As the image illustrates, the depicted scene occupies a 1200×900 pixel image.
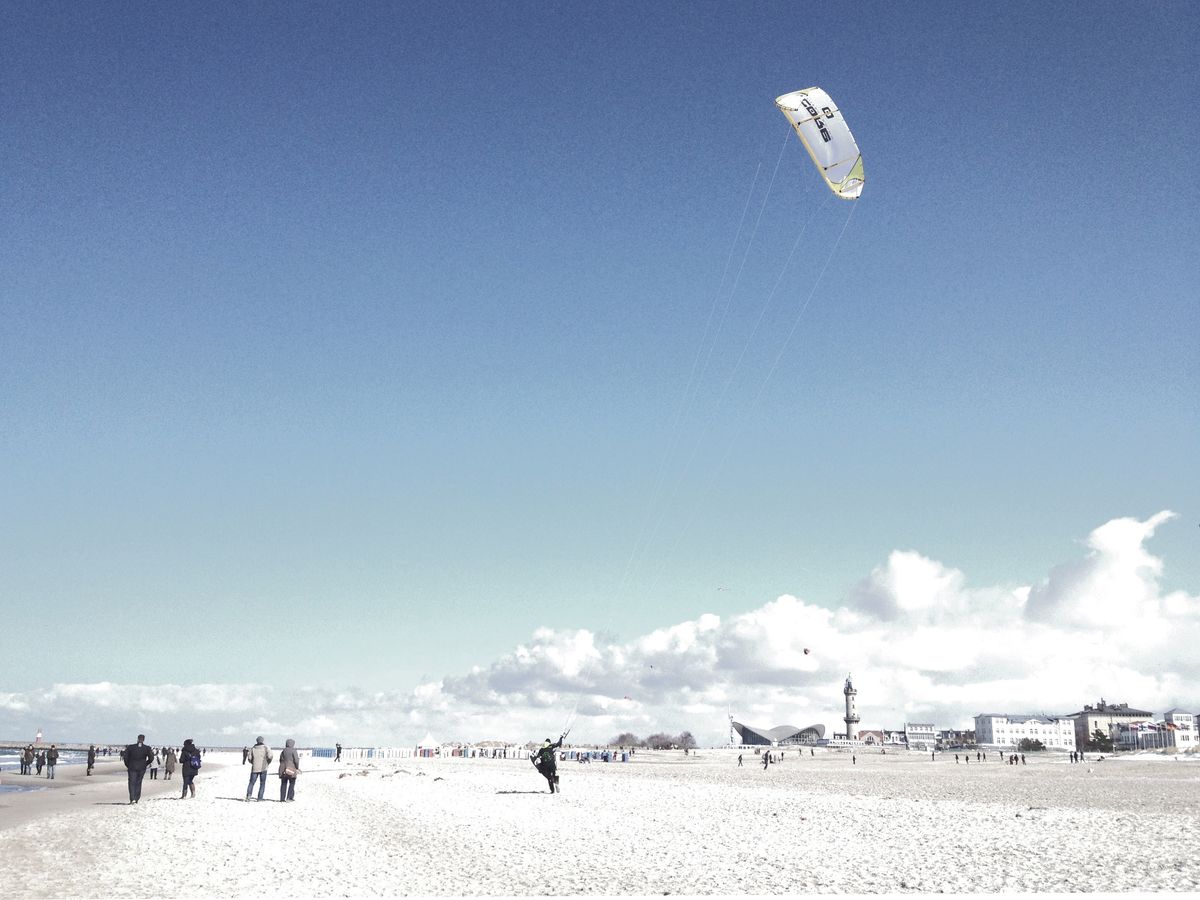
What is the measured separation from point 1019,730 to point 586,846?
197m

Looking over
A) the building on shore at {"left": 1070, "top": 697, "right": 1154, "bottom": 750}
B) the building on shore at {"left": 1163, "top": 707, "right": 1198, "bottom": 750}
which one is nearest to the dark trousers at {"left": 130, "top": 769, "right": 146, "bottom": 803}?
the building on shore at {"left": 1163, "top": 707, "right": 1198, "bottom": 750}

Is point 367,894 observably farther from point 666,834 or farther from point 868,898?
point 666,834

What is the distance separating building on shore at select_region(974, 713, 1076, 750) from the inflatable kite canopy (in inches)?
7332

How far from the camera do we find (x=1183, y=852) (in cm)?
1277

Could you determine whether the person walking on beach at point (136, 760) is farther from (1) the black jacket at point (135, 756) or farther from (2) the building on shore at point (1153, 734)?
(2) the building on shore at point (1153, 734)

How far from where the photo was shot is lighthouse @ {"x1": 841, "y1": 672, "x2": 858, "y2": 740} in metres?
183

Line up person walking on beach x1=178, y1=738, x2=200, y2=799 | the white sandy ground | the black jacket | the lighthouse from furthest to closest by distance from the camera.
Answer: the lighthouse < person walking on beach x1=178, y1=738, x2=200, y2=799 < the black jacket < the white sandy ground

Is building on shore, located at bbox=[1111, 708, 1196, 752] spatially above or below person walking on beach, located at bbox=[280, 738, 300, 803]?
below

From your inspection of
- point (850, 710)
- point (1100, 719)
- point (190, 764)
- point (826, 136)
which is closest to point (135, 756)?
point (190, 764)

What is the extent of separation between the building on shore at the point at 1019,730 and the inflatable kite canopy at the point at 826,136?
186232 millimetres

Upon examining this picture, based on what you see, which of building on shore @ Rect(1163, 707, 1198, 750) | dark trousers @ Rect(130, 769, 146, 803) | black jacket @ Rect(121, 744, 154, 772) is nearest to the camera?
black jacket @ Rect(121, 744, 154, 772)

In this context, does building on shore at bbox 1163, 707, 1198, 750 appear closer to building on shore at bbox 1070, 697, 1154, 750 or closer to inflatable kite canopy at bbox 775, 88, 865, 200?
building on shore at bbox 1070, 697, 1154, 750

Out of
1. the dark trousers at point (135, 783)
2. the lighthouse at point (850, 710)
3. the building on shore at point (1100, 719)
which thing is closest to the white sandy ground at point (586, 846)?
the dark trousers at point (135, 783)

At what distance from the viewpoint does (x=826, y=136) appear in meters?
19.9
